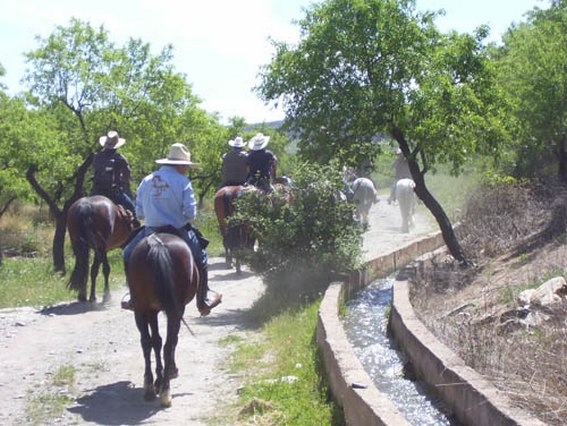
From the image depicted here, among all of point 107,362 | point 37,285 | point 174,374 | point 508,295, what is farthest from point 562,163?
point 174,374

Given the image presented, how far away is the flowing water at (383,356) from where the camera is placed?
28.1ft

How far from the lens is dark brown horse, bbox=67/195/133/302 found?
49.0ft

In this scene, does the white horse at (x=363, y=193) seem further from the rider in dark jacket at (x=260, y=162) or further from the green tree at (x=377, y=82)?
the green tree at (x=377, y=82)

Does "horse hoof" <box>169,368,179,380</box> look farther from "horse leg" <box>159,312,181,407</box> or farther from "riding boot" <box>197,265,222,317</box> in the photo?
"riding boot" <box>197,265,222,317</box>

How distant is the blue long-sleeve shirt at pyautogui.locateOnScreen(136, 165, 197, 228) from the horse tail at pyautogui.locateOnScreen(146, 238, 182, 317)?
864 mm

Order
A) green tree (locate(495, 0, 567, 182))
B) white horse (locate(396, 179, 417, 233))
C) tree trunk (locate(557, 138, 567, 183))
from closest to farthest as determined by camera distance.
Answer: green tree (locate(495, 0, 567, 182)), tree trunk (locate(557, 138, 567, 183)), white horse (locate(396, 179, 417, 233))

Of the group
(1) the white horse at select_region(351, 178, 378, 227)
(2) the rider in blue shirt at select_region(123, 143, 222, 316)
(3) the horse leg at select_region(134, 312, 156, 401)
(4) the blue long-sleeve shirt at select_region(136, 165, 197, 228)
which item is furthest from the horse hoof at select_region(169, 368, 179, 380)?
(1) the white horse at select_region(351, 178, 378, 227)

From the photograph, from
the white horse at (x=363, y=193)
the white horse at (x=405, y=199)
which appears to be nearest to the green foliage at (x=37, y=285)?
the white horse at (x=363, y=193)

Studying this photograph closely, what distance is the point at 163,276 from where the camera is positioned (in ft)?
28.9

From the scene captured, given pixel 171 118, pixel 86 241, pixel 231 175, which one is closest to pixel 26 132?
pixel 171 118

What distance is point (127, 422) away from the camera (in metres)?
8.33

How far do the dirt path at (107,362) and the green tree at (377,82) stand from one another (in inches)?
128

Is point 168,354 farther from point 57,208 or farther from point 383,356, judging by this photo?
point 57,208

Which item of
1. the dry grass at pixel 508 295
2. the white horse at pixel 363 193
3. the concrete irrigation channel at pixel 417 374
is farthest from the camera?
the white horse at pixel 363 193
